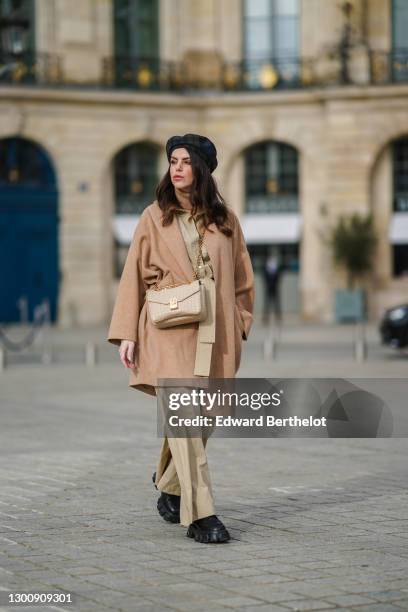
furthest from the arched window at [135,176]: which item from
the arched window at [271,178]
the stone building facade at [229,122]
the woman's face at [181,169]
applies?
the woman's face at [181,169]

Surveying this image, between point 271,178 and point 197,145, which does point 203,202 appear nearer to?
point 197,145

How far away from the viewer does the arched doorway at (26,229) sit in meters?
38.6

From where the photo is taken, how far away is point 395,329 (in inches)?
971

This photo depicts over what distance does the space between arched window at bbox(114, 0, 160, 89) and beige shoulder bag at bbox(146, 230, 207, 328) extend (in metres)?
33.0

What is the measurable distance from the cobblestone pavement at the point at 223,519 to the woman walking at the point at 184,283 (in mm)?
431

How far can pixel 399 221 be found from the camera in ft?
129

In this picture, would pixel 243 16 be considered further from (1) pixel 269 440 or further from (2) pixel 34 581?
(2) pixel 34 581

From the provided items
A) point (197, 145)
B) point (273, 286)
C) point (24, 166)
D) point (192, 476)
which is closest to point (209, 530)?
point (192, 476)

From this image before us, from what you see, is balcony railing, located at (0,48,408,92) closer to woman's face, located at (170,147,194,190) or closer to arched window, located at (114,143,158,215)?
arched window, located at (114,143,158,215)

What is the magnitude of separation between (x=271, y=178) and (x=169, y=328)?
33.3 metres

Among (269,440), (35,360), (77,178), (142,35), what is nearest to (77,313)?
(77,178)

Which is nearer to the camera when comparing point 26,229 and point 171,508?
point 171,508

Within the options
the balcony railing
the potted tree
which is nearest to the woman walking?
the potted tree

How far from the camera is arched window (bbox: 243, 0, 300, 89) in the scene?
4038 centimetres
